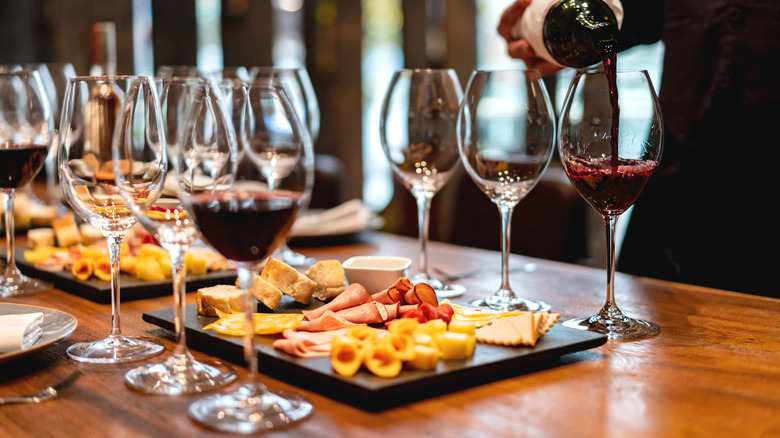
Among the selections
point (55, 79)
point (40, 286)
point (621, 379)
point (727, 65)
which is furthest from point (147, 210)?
point (55, 79)

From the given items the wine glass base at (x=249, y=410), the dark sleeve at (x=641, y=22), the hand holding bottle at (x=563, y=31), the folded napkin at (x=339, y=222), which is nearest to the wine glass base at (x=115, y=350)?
the wine glass base at (x=249, y=410)

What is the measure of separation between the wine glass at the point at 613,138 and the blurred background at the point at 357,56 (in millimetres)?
963

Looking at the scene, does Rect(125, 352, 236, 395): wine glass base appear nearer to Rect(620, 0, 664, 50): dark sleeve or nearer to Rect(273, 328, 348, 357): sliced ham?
Rect(273, 328, 348, 357): sliced ham

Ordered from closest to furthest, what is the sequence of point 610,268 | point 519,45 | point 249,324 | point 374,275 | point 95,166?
1. point 249,324
2. point 95,166
3. point 610,268
4. point 374,275
5. point 519,45

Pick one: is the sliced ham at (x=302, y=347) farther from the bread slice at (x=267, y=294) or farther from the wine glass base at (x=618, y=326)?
the wine glass base at (x=618, y=326)

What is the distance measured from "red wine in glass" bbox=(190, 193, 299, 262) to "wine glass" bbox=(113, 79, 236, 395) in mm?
92

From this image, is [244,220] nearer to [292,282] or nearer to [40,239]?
[292,282]

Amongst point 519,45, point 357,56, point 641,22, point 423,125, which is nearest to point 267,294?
point 423,125

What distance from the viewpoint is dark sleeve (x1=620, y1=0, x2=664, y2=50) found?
1912mm

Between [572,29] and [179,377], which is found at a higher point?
[572,29]

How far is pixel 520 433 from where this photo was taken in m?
0.74

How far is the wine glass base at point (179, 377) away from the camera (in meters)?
0.87

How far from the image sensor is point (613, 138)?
1.12m

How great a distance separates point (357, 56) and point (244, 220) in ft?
14.0
